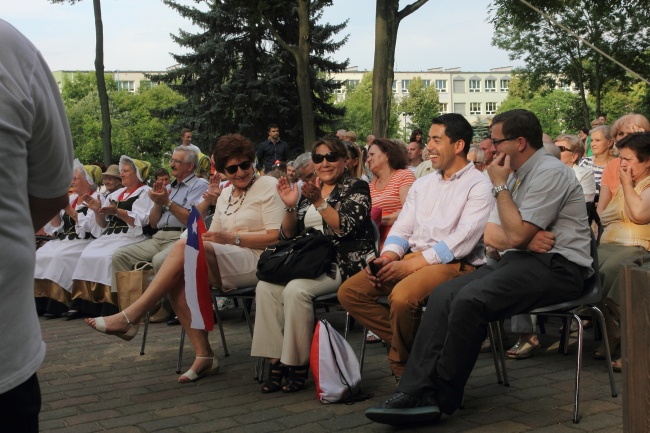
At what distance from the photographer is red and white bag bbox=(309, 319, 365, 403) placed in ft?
17.2

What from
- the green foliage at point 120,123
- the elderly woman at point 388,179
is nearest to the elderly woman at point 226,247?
the elderly woman at point 388,179

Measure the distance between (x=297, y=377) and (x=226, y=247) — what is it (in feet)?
4.02

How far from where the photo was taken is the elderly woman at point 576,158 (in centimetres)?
780

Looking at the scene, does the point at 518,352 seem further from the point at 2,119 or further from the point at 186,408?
the point at 2,119

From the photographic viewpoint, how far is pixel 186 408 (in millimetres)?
5324

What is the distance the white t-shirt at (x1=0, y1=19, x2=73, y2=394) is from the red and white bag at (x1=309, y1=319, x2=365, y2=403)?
3.34 m

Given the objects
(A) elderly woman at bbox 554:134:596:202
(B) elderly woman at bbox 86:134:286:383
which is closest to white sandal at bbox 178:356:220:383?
(B) elderly woman at bbox 86:134:286:383

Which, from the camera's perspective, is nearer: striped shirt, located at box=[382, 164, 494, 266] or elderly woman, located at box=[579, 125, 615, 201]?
striped shirt, located at box=[382, 164, 494, 266]

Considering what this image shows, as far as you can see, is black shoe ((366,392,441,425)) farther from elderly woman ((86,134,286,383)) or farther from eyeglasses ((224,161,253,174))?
eyeglasses ((224,161,253,174))

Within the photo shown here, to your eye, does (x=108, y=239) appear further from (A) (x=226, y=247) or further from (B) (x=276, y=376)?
(B) (x=276, y=376)

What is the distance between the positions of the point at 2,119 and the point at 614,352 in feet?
16.8

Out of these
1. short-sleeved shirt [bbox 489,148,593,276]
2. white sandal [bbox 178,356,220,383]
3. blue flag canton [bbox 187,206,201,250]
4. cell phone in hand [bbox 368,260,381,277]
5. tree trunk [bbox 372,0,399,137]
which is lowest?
white sandal [bbox 178,356,220,383]

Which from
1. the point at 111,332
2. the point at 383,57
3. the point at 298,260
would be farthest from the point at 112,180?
the point at 383,57

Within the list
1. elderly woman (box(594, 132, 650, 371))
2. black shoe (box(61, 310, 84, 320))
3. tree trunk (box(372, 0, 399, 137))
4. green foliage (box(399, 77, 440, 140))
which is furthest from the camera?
green foliage (box(399, 77, 440, 140))
